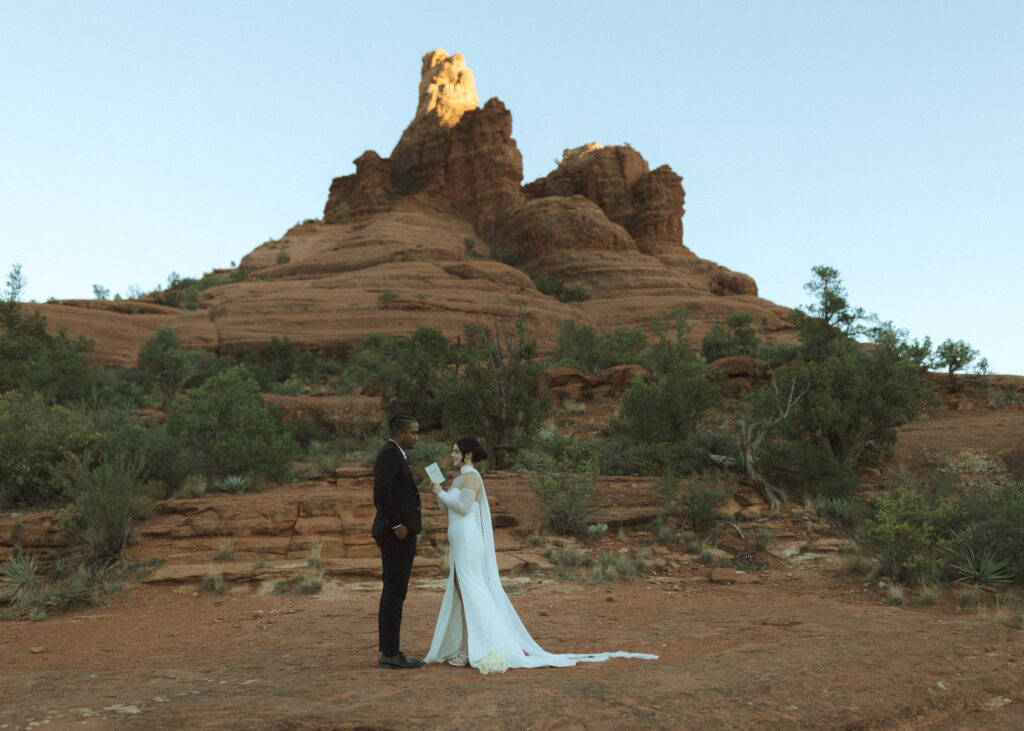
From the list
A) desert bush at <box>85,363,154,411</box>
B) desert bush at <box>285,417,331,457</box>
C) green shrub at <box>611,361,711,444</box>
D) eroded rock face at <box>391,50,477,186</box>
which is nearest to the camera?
green shrub at <box>611,361,711,444</box>

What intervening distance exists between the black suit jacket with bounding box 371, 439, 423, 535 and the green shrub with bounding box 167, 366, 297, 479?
812 centimetres

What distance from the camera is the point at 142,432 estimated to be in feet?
40.4

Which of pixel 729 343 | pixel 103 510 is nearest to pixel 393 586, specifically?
pixel 103 510

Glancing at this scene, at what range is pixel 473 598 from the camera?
199 inches

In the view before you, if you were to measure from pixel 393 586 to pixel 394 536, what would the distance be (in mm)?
352

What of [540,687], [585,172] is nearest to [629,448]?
[540,687]

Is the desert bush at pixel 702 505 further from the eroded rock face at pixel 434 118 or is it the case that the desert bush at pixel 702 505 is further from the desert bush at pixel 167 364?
the eroded rock face at pixel 434 118

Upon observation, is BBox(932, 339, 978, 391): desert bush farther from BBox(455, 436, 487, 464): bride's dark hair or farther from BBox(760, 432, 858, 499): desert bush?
BBox(455, 436, 487, 464): bride's dark hair

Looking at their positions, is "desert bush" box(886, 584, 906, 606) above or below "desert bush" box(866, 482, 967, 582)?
below

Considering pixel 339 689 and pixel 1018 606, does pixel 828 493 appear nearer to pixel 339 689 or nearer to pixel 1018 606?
pixel 1018 606

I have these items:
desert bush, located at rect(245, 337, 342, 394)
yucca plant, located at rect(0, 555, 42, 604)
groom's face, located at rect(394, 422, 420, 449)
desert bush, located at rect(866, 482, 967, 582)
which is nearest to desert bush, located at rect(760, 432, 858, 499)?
desert bush, located at rect(866, 482, 967, 582)

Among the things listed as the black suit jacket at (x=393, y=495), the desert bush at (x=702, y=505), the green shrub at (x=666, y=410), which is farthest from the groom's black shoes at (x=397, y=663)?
the green shrub at (x=666, y=410)

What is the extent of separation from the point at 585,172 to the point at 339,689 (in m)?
63.8

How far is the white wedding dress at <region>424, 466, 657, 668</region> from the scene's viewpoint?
196 inches
